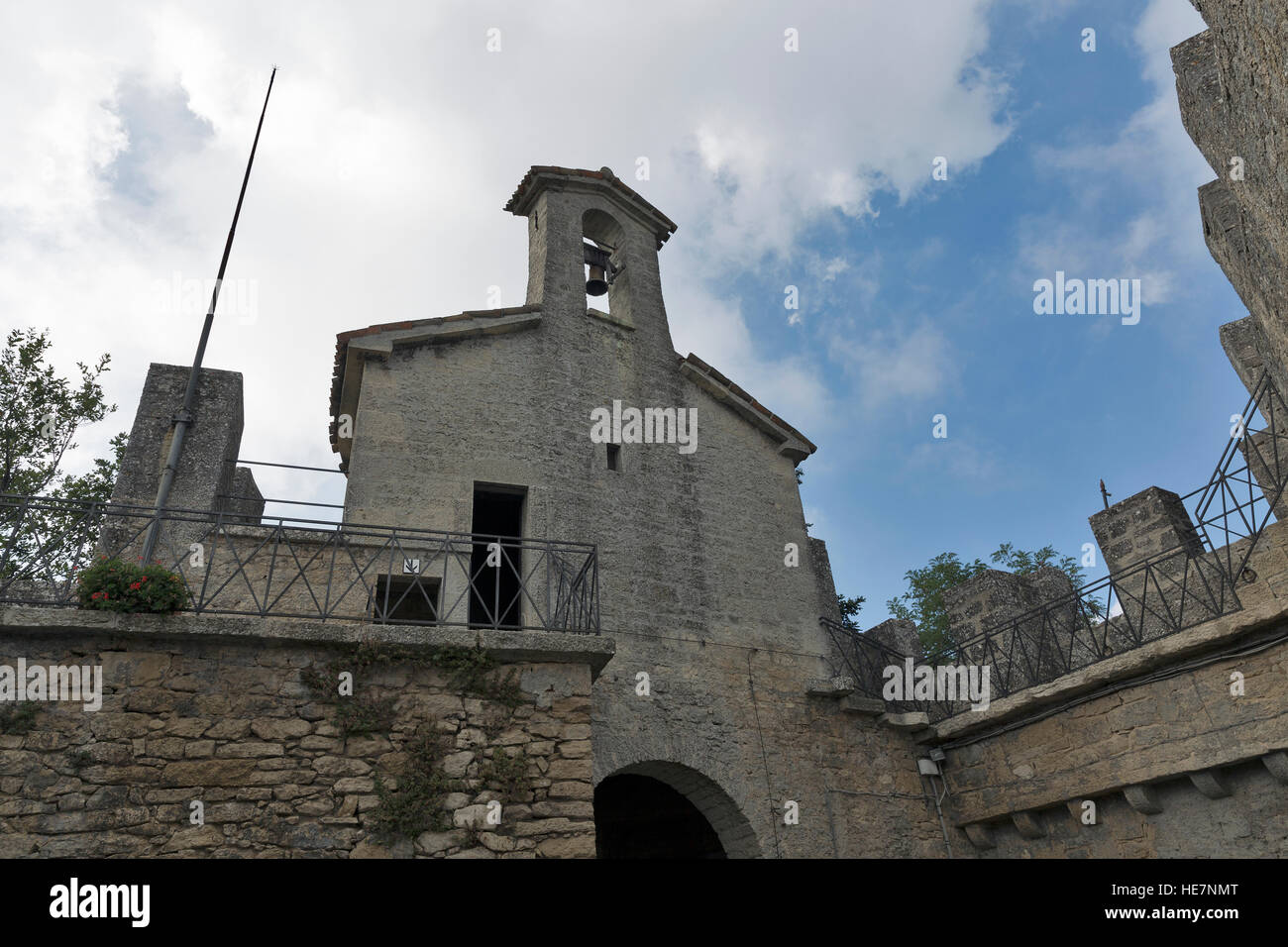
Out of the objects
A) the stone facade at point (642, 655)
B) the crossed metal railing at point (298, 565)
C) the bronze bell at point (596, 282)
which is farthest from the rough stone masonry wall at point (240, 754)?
the bronze bell at point (596, 282)

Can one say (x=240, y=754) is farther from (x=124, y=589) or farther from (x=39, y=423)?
(x=39, y=423)

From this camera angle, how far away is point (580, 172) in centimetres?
1247

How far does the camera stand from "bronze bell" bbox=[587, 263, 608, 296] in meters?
12.6

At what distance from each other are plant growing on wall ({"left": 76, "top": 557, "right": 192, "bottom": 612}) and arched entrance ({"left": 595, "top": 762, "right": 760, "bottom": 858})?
5198 millimetres

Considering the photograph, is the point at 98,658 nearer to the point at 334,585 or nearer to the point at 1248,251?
the point at 334,585

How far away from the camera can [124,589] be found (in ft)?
19.4

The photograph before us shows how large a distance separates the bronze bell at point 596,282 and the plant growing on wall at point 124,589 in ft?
25.7

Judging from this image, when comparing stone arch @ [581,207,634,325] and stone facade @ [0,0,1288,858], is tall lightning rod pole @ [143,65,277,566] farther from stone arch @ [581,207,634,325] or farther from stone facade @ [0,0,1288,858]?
stone arch @ [581,207,634,325]

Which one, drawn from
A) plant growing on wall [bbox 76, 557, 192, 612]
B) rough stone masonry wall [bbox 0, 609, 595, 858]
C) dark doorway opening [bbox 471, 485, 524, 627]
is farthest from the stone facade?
dark doorway opening [bbox 471, 485, 524, 627]

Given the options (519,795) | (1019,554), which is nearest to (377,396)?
(519,795)

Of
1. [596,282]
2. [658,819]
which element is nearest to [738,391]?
[596,282]

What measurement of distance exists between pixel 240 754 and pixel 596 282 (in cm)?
858

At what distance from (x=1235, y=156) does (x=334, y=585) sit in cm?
756
